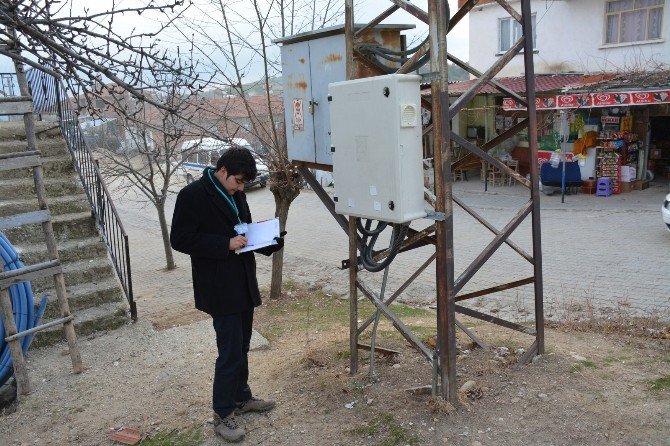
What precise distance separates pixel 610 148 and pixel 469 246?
694 centimetres

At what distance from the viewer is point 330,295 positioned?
30.2ft

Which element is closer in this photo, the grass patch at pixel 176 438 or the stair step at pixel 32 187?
the grass patch at pixel 176 438

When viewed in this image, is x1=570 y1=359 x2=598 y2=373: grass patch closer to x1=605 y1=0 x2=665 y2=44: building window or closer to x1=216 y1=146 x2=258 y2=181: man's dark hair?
x1=216 y1=146 x2=258 y2=181: man's dark hair

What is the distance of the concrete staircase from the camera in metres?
6.41

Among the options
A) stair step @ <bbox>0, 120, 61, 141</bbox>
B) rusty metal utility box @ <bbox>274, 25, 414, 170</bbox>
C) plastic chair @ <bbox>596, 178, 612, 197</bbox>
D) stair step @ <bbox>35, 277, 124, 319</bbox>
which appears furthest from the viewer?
plastic chair @ <bbox>596, 178, 612, 197</bbox>

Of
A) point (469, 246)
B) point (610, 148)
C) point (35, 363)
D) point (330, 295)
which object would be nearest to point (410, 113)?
point (35, 363)

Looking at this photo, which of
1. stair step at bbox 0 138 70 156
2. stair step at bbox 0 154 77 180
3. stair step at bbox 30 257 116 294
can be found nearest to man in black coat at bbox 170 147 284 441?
stair step at bbox 30 257 116 294

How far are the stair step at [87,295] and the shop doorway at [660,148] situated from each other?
54.1 ft

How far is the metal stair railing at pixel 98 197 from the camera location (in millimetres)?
6736

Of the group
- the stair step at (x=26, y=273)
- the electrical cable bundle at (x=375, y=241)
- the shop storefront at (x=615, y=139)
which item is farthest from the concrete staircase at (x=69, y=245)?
the shop storefront at (x=615, y=139)

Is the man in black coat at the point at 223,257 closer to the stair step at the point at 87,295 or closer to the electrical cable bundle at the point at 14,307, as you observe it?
the electrical cable bundle at the point at 14,307

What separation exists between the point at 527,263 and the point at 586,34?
11.7 m

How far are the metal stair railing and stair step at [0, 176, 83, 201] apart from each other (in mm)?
168

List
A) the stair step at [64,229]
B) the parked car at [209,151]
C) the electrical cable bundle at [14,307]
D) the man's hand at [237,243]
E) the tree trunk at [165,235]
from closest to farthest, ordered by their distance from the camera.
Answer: the man's hand at [237,243], the electrical cable bundle at [14,307], the stair step at [64,229], the parked car at [209,151], the tree trunk at [165,235]
